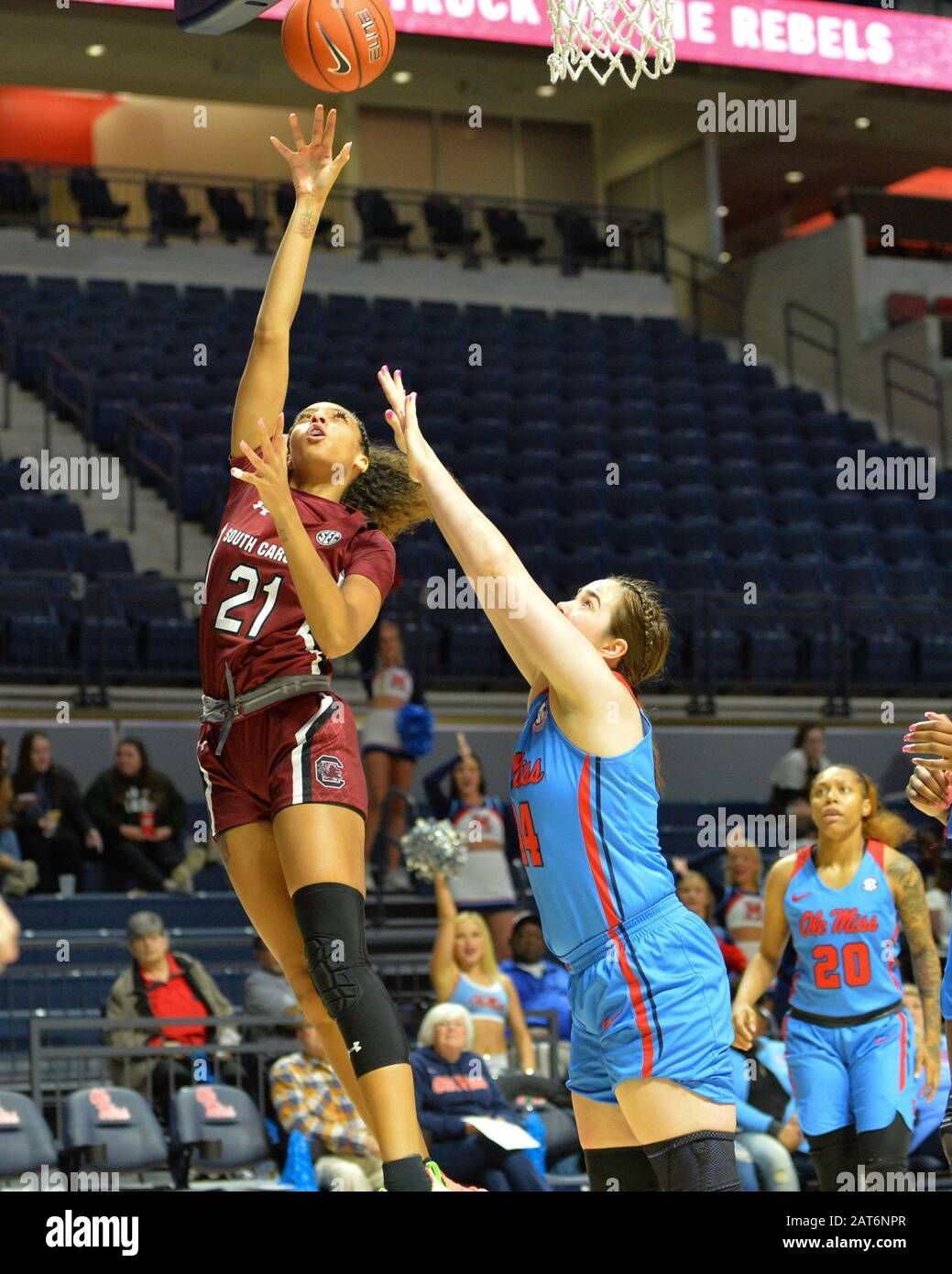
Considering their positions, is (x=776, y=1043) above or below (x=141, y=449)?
below

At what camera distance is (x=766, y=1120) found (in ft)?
27.4

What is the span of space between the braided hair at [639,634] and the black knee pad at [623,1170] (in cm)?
73

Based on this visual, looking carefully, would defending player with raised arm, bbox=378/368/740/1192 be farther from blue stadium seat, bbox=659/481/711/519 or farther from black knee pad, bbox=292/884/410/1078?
blue stadium seat, bbox=659/481/711/519

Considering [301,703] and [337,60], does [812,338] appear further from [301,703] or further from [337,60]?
[301,703]

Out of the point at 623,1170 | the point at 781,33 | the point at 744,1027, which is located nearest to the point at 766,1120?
the point at 744,1027

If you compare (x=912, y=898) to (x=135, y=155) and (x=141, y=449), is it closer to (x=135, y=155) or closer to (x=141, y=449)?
(x=141, y=449)

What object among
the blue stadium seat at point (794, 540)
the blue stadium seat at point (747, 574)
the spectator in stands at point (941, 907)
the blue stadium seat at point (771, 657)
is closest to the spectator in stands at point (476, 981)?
the spectator in stands at point (941, 907)

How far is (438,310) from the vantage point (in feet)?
61.3

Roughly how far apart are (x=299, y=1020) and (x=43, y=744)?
2908 millimetres

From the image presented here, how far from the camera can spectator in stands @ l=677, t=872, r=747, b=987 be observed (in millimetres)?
9352

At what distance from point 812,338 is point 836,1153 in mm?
15866

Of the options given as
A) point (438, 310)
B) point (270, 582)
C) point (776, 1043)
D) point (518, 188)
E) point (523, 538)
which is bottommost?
point (776, 1043)

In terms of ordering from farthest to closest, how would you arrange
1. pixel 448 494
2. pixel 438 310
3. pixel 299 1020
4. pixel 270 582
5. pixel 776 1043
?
pixel 438 310 → pixel 776 1043 → pixel 299 1020 → pixel 270 582 → pixel 448 494
